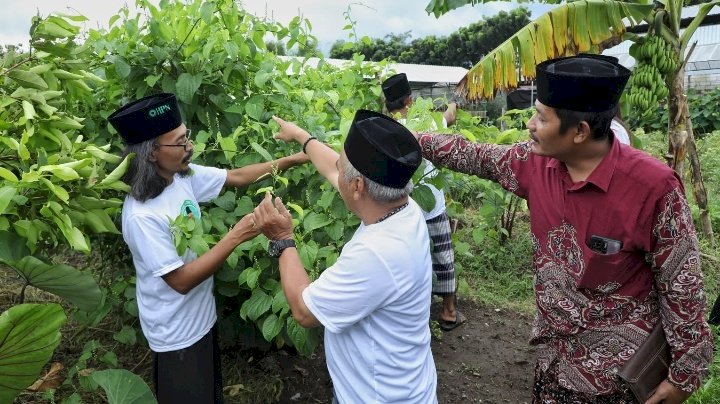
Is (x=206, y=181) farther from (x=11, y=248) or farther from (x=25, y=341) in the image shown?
(x=25, y=341)

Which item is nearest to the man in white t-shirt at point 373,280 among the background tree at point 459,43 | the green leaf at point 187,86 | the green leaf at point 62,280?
the green leaf at point 62,280

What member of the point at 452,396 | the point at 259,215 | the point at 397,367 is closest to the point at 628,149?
the point at 397,367

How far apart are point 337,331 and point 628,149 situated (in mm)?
1035

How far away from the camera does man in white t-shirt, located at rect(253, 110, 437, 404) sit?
153 centimetres

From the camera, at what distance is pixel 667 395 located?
1.69 metres

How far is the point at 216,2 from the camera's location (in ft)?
8.02

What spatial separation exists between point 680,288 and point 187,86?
6.64 ft

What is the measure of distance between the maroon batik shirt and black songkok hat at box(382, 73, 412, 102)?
5.94ft

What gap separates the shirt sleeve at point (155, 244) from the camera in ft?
6.44

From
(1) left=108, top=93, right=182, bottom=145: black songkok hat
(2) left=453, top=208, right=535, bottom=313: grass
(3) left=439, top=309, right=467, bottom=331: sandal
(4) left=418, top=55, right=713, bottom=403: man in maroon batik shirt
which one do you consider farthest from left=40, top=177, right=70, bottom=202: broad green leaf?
(2) left=453, top=208, right=535, bottom=313: grass

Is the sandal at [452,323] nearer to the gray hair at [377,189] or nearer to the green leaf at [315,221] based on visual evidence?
the green leaf at [315,221]

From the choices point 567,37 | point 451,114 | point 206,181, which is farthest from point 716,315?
point 206,181

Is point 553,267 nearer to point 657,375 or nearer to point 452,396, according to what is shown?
point 657,375

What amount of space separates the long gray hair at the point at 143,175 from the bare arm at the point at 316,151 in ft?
1.71
